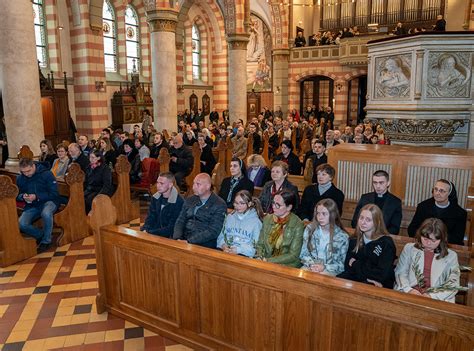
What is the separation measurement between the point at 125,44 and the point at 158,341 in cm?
1639

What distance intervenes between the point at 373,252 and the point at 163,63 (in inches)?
399

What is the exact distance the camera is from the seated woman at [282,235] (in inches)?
138

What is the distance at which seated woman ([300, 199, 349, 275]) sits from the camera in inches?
134

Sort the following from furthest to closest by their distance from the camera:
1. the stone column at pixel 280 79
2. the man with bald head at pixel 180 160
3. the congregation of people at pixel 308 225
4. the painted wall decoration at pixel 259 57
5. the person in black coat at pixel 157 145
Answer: the painted wall decoration at pixel 259 57
the stone column at pixel 280 79
the person in black coat at pixel 157 145
the man with bald head at pixel 180 160
the congregation of people at pixel 308 225

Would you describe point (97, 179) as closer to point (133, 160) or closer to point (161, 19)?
point (133, 160)

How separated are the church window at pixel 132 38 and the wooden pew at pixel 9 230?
14.2 meters

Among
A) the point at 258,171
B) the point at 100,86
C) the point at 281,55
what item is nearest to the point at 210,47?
the point at 281,55

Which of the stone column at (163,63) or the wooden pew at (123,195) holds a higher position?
the stone column at (163,63)

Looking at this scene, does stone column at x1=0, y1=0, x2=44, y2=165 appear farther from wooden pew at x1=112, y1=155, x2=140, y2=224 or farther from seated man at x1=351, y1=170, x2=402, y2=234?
seated man at x1=351, y1=170, x2=402, y2=234

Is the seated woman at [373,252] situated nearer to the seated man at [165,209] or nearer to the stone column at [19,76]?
the seated man at [165,209]

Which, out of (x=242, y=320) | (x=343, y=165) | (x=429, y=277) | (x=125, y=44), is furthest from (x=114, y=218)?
(x=125, y=44)

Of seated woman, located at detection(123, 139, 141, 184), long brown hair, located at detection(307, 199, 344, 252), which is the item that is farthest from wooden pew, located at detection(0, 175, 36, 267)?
long brown hair, located at detection(307, 199, 344, 252)

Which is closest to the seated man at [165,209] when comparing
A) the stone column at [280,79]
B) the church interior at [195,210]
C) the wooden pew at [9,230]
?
the church interior at [195,210]

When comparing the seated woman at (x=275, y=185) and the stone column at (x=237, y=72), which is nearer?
the seated woman at (x=275, y=185)
